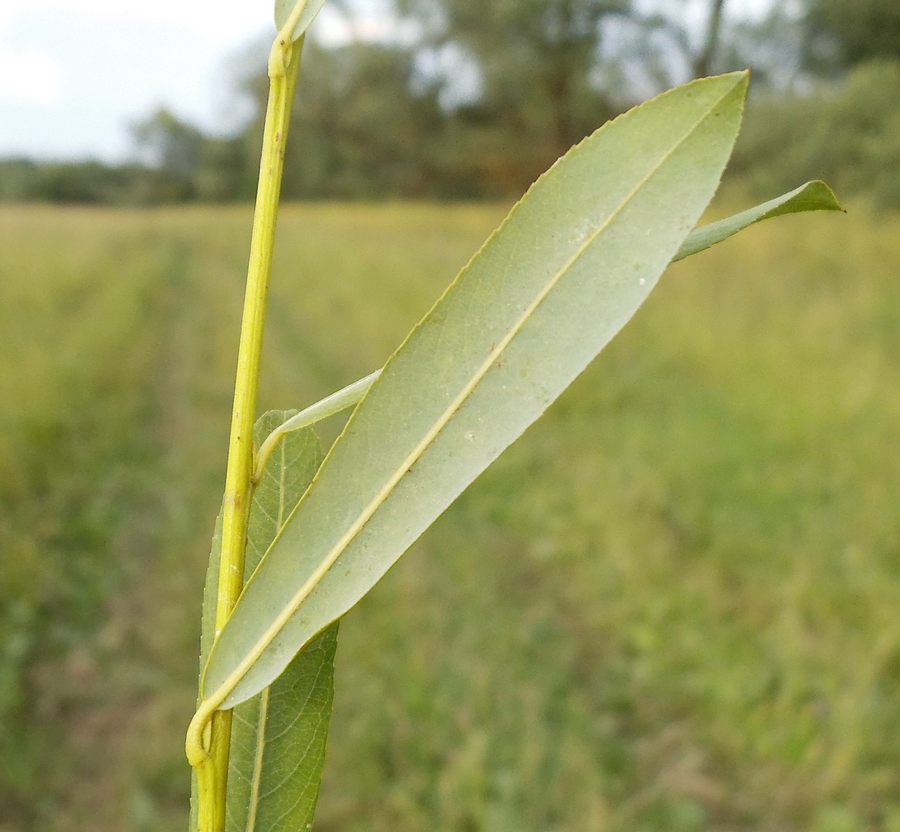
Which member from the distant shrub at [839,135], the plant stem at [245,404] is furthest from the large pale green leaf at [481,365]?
the distant shrub at [839,135]

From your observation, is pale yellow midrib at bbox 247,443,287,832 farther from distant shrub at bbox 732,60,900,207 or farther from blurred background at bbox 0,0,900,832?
distant shrub at bbox 732,60,900,207

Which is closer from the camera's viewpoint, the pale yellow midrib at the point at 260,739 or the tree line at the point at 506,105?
the pale yellow midrib at the point at 260,739

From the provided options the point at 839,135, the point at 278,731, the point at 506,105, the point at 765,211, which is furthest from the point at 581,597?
the point at 506,105

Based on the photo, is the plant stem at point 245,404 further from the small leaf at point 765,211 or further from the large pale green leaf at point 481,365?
the small leaf at point 765,211

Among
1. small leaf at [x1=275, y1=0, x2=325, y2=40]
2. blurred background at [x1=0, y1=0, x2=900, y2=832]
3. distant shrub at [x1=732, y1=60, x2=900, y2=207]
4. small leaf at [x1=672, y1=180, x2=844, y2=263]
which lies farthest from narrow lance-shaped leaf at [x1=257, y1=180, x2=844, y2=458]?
distant shrub at [x1=732, y1=60, x2=900, y2=207]

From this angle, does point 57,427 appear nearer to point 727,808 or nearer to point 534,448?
point 534,448

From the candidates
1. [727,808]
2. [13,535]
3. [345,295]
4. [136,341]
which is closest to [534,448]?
[727,808]

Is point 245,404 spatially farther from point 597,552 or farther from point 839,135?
point 839,135
